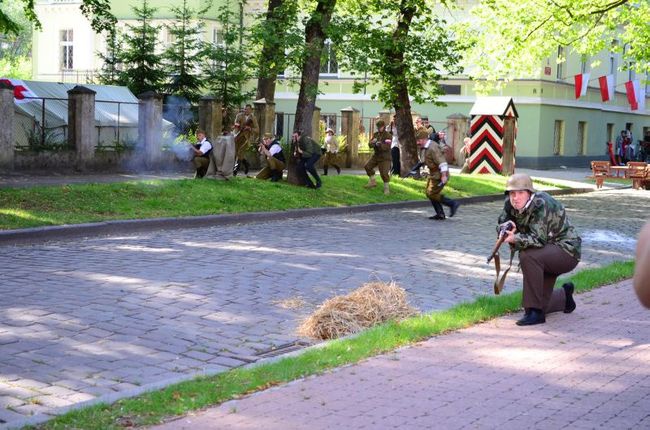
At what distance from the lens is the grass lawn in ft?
51.0

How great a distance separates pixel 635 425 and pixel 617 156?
45.2 m

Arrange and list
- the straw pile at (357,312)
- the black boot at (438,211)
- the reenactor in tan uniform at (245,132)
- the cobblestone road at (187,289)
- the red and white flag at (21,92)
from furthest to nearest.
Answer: the reenactor in tan uniform at (245,132) < the red and white flag at (21,92) < the black boot at (438,211) < the straw pile at (357,312) < the cobblestone road at (187,289)

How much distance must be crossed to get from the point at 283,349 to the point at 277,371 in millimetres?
1203

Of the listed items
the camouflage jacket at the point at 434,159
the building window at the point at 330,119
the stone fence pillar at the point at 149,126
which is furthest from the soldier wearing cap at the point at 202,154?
the building window at the point at 330,119

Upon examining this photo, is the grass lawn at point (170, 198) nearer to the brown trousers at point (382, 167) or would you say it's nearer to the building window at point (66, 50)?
the brown trousers at point (382, 167)

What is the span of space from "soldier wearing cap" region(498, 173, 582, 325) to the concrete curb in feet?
24.8

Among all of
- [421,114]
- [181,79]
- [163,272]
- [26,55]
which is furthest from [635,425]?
[26,55]

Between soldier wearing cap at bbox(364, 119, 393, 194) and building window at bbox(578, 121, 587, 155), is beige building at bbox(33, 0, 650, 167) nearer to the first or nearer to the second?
building window at bbox(578, 121, 587, 155)

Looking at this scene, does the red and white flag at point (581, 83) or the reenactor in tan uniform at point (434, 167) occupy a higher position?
the red and white flag at point (581, 83)

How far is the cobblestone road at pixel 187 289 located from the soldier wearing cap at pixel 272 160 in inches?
183

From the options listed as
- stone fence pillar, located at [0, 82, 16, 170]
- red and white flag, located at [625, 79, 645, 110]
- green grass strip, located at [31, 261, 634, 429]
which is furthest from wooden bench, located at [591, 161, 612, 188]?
green grass strip, located at [31, 261, 634, 429]

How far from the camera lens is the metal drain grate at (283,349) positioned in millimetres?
→ 7543

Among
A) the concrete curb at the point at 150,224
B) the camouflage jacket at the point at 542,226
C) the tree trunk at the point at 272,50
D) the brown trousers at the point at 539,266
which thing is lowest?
the concrete curb at the point at 150,224

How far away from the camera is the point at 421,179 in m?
27.2
